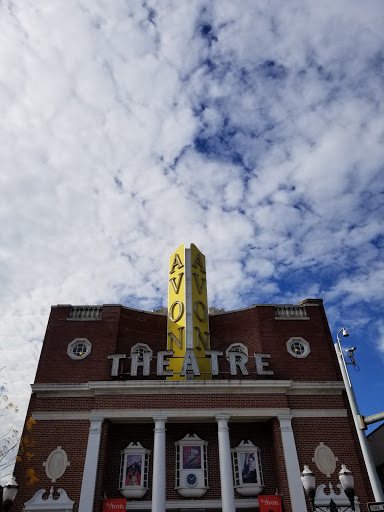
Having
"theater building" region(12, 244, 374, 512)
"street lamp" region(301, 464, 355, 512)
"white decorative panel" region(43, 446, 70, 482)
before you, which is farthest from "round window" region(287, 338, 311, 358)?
"white decorative panel" region(43, 446, 70, 482)

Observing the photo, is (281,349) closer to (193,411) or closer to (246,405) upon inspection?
(246,405)

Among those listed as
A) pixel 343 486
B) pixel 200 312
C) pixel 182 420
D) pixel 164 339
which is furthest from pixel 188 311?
pixel 343 486

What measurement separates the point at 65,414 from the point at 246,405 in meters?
9.89

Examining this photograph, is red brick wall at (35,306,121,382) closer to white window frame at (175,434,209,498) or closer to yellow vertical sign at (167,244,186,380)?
yellow vertical sign at (167,244,186,380)

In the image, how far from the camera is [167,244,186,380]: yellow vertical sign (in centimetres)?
2616

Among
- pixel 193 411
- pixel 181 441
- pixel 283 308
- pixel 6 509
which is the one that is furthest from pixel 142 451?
pixel 283 308

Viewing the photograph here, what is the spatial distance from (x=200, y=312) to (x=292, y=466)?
10952 millimetres

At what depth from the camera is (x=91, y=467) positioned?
68.3 ft

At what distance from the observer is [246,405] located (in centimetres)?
2284

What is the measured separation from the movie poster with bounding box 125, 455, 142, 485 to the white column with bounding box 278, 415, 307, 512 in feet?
25.4

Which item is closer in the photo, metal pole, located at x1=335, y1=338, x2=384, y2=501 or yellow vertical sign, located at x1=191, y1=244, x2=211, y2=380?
metal pole, located at x1=335, y1=338, x2=384, y2=501

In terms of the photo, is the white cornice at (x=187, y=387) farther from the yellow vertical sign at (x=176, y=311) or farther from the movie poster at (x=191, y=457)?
the movie poster at (x=191, y=457)

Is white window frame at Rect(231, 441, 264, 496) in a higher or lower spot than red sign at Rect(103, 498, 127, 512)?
higher

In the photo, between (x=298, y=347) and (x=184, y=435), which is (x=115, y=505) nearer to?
(x=184, y=435)
